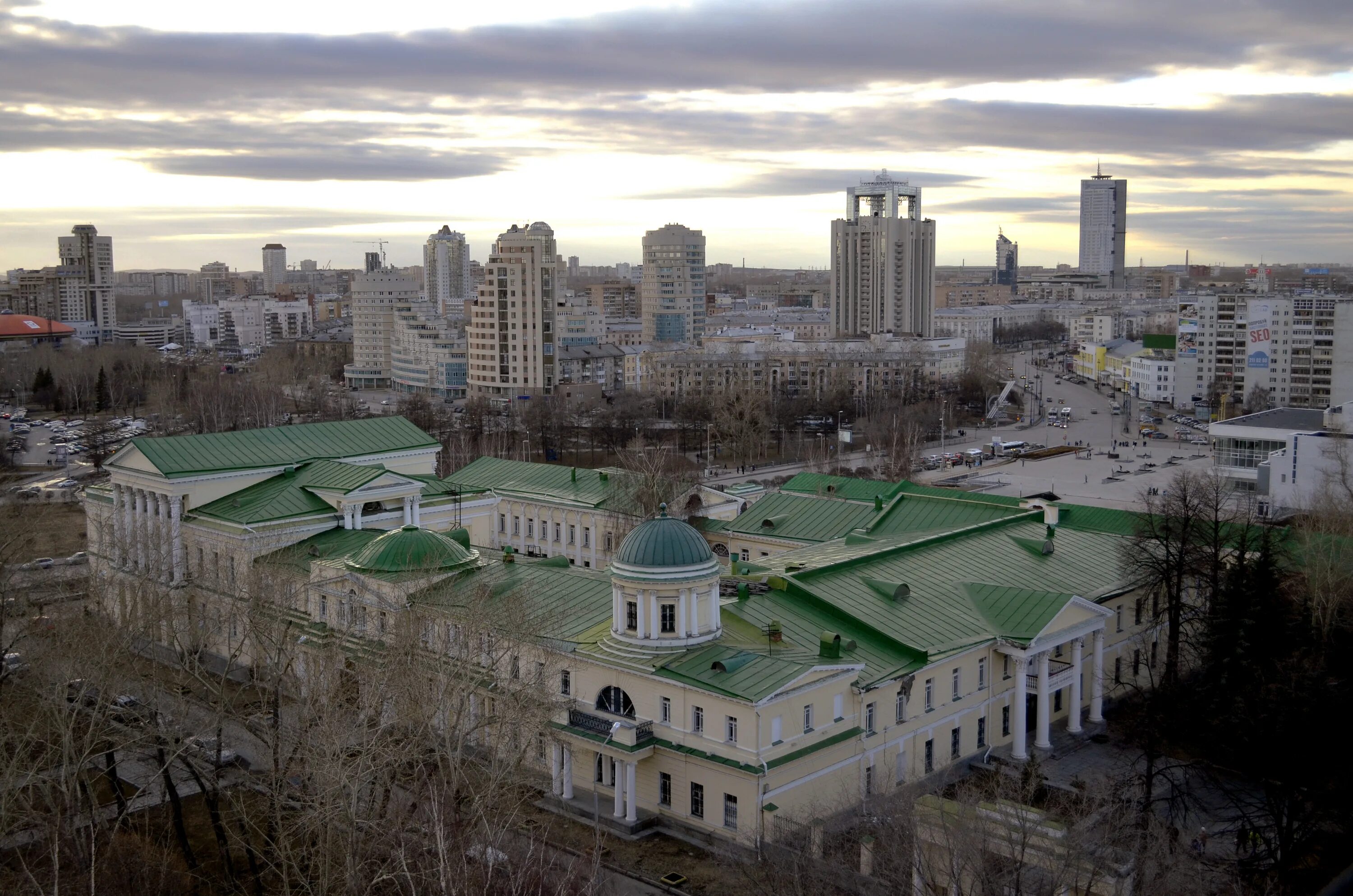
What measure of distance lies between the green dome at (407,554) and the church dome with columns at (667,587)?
6.94 meters

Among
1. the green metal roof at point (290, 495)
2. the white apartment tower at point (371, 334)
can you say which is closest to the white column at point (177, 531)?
the green metal roof at point (290, 495)

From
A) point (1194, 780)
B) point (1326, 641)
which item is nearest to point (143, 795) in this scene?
point (1194, 780)

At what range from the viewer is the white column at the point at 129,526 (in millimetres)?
40625

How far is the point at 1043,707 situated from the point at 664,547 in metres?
11.9

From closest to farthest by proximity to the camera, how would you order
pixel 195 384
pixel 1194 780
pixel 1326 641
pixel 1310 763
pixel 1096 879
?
pixel 1096 879 < pixel 1310 763 < pixel 1194 780 < pixel 1326 641 < pixel 195 384

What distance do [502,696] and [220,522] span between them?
838 inches

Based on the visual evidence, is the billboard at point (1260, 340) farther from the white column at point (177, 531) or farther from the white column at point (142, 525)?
the white column at point (142, 525)

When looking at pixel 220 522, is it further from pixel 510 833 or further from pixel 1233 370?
pixel 1233 370

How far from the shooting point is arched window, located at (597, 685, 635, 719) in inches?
1209

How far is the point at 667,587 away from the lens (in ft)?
100

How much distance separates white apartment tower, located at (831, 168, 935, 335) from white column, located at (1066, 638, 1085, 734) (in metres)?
140

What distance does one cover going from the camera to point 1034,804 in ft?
93.7

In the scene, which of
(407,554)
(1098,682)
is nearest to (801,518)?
(1098,682)

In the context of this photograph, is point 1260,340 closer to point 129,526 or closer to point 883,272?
point 883,272
